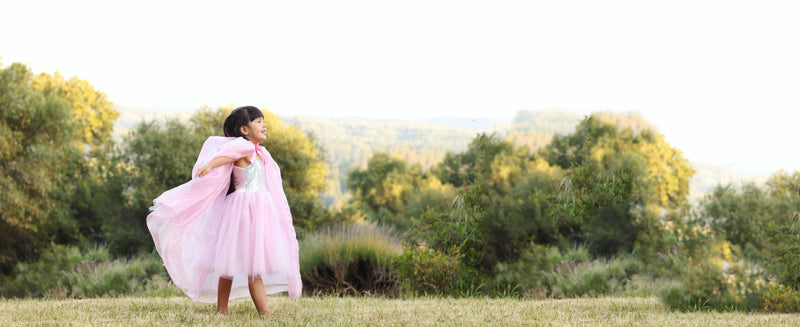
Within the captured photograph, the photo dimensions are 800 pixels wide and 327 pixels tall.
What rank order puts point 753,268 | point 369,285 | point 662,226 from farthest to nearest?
point 662,226, point 369,285, point 753,268

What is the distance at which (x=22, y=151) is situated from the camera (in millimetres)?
22125

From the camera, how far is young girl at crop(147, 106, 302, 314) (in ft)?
19.4

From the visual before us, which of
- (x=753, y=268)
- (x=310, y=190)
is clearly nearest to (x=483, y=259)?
(x=753, y=268)

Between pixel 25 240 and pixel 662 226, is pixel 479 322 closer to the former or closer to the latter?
pixel 662 226

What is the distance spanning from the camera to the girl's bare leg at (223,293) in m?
6.11

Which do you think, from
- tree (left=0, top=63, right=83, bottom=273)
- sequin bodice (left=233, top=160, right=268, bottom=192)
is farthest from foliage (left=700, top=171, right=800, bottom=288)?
tree (left=0, top=63, right=83, bottom=273)

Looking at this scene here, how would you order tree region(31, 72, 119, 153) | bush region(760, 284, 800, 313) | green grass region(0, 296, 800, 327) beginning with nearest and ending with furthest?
green grass region(0, 296, 800, 327)
bush region(760, 284, 800, 313)
tree region(31, 72, 119, 153)

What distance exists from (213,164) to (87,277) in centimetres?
1104

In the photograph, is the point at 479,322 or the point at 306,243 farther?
the point at 306,243

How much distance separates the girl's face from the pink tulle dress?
0.42ft

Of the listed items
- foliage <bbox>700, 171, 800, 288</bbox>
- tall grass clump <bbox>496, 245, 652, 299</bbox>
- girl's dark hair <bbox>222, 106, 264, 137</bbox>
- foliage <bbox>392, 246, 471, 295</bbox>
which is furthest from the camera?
foliage <bbox>700, 171, 800, 288</bbox>

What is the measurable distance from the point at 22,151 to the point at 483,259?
18.4m

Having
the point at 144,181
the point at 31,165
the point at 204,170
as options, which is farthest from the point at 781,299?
the point at 31,165

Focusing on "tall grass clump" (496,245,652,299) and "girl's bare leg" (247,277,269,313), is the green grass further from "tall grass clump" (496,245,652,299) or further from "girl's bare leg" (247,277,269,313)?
"tall grass clump" (496,245,652,299)
